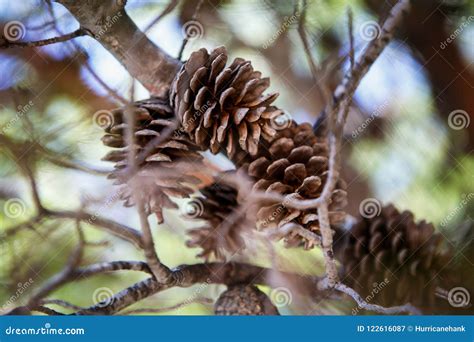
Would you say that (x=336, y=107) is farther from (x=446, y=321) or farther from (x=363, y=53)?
(x=446, y=321)

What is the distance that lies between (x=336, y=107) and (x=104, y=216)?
0.26 meters

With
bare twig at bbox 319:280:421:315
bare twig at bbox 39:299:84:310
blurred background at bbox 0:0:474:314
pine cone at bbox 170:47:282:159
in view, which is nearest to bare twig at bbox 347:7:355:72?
blurred background at bbox 0:0:474:314

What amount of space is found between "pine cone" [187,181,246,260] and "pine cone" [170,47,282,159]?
57mm

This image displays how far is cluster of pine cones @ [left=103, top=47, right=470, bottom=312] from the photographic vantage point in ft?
1.89

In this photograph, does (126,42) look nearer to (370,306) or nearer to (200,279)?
(200,279)

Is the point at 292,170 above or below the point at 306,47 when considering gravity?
below

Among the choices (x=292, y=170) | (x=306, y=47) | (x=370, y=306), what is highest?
(x=306, y=47)

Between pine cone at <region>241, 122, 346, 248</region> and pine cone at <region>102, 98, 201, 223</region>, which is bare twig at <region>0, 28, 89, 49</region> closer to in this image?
pine cone at <region>102, 98, 201, 223</region>

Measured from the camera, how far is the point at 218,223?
0.64 metres

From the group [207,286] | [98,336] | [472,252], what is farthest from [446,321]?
[98,336]

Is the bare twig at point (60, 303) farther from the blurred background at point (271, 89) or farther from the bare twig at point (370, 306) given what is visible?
the bare twig at point (370, 306)

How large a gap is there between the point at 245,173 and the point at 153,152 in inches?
3.6

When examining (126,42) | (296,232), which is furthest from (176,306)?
(126,42)

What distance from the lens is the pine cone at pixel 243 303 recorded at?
24.7 inches
